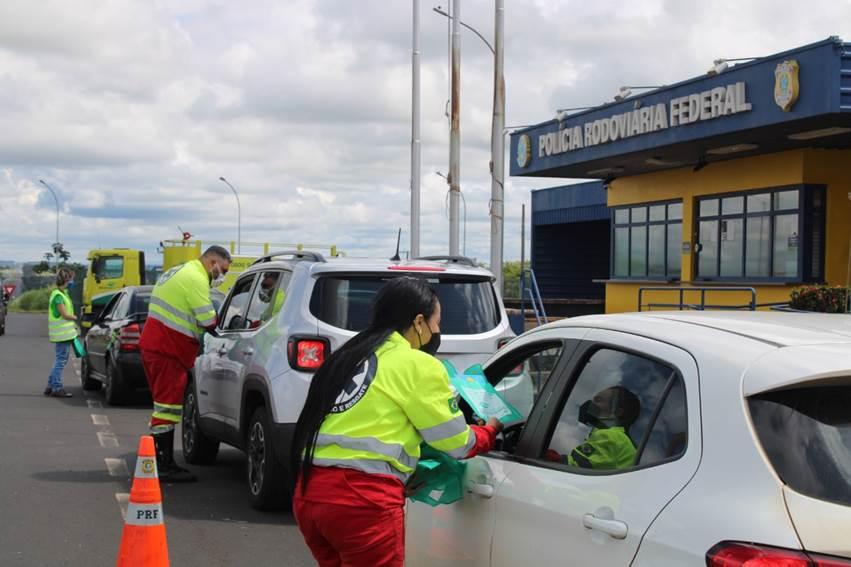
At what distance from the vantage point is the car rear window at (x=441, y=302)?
25.2 ft

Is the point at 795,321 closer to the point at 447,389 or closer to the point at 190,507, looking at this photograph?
the point at 447,389

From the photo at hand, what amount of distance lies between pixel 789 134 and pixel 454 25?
7928mm

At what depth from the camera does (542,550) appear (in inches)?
138

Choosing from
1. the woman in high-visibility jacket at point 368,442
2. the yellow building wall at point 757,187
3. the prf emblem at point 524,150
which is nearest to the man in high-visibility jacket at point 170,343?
the woman in high-visibility jacket at point 368,442

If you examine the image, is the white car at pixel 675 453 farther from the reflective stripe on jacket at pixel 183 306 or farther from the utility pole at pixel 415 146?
the utility pole at pixel 415 146

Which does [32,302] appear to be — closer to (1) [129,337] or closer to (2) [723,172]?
(2) [723,172]

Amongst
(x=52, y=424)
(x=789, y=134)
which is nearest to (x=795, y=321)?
(x=52, y=424)

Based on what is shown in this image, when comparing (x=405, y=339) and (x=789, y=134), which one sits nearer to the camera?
(x=405, y=339)

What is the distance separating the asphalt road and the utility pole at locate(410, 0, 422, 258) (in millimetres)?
14032

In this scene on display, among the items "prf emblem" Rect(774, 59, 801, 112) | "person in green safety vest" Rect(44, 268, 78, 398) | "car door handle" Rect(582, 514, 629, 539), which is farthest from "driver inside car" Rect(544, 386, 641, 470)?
"prf emblem" Rect(774, 59, 801, 112)

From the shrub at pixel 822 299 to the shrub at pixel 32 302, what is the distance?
53274 millimetres

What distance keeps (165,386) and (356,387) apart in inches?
211

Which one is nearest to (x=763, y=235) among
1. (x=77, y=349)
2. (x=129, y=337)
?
(x=129, y=337)

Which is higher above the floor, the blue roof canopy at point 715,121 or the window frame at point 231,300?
the blue roof canopy at point 715,121
